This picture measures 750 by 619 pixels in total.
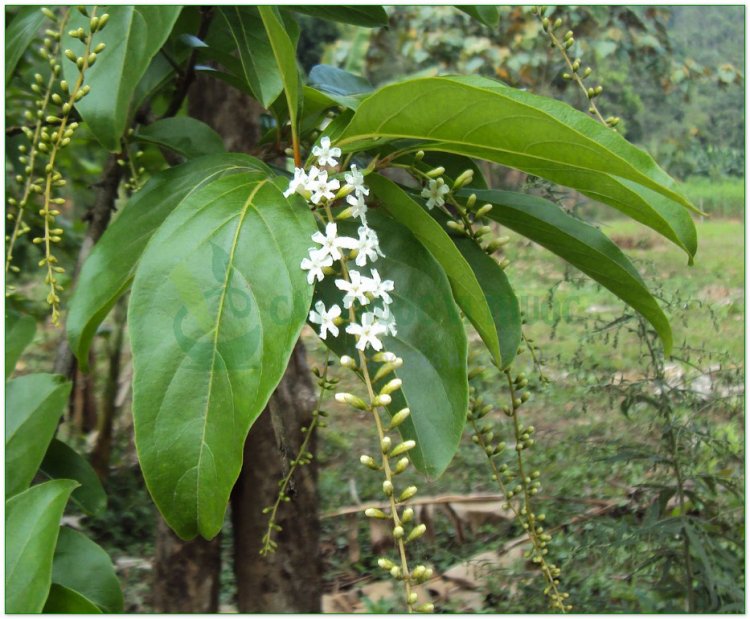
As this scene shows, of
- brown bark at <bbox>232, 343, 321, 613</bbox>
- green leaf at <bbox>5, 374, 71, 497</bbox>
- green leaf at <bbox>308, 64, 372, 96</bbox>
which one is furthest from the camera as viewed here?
brown bark at <bbox>232, 343, 321, 613</bbox>

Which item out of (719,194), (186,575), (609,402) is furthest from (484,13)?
(719,194)

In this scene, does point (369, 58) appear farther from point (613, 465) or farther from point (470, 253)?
point (470, 253)

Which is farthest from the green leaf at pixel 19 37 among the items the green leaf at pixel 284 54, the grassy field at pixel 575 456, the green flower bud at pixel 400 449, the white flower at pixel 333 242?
the grassy field at pixel 575 456

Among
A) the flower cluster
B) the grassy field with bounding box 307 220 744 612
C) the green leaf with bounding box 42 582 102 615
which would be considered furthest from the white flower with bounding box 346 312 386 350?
the grassy field with bounding box 307 220 744 612

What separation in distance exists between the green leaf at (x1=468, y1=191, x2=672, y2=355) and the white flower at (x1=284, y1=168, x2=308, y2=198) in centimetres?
17

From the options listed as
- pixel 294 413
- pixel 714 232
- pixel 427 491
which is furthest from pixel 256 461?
pixel 714 232

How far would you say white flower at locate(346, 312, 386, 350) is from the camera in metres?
0.51

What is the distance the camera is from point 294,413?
3.82 feet

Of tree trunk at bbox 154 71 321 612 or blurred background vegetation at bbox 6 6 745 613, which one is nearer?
tree trunk at bbox 154 71 321 612

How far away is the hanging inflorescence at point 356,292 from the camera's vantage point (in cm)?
50

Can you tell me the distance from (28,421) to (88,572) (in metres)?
0.16

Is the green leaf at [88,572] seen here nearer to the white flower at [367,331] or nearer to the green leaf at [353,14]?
the white flower at [367,331]

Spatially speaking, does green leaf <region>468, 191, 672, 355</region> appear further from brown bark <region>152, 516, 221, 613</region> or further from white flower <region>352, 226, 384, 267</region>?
brown bark <region>152, 516, 221, 613</region>

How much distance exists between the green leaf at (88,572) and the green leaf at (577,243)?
1.59 ft
